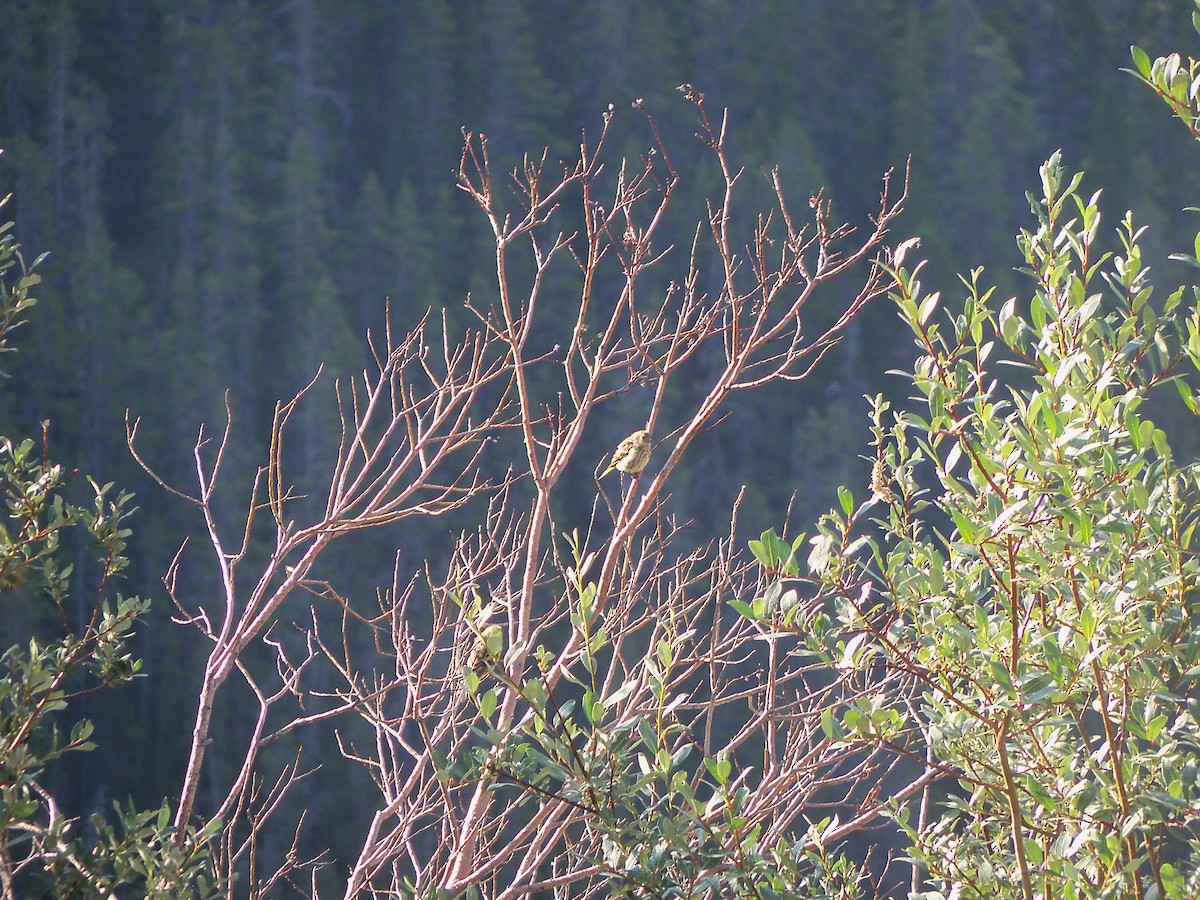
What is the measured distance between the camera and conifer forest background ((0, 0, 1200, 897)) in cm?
2003

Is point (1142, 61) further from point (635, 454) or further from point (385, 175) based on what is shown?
point (385, 175)

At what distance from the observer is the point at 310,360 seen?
69.1 feet

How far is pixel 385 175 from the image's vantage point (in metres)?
27.8

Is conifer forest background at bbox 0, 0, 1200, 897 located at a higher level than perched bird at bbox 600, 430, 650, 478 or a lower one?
lower

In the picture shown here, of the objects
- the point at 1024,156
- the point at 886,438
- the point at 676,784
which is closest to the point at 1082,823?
the point at 676,784

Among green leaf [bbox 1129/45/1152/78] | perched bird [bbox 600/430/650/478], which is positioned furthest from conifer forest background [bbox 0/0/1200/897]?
green leaf [bbox 1129/45/1152/78]

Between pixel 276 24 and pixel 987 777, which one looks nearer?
pixel 987 777

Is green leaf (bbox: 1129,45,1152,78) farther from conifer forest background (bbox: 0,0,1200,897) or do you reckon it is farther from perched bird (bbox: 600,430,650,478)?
conifer forest background (bbox: 0,0,1200,897)

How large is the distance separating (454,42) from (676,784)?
91.0ft

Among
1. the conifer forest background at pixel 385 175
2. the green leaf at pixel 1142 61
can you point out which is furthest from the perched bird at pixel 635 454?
the conifer forest background at pixel 385 175

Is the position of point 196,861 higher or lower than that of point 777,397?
higher

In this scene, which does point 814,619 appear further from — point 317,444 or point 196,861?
point 317,444

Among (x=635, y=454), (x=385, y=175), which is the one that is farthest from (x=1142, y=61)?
(x=385, y=175)

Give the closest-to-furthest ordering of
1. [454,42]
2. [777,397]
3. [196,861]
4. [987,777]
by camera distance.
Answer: [987,777]
[196,861]
[777,397]
[454,42]
